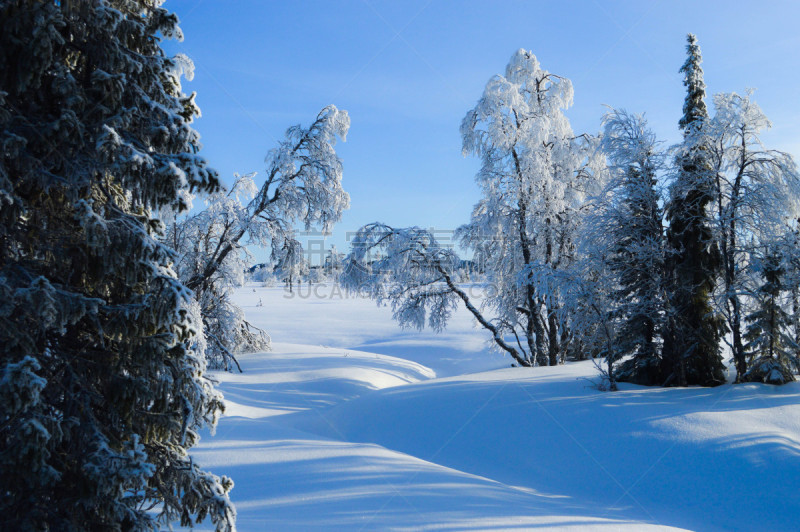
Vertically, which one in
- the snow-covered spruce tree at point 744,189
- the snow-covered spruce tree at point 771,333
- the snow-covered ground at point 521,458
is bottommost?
the snow-covered ground at point 521,458

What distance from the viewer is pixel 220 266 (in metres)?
17.1

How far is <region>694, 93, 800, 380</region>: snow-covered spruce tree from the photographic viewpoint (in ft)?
31.3

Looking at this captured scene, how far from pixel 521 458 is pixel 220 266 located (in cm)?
1298

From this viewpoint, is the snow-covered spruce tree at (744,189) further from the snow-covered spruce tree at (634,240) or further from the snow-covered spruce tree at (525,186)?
the snow-covered spruce tree at (525,186)

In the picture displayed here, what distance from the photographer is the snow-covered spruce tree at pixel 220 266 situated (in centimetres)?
1581

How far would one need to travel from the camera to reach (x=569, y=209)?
14016 millimetres

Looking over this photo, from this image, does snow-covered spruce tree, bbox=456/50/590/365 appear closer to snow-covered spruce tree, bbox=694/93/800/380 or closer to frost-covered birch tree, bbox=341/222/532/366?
frost-covered birch tree, bbox=341/222/532/366

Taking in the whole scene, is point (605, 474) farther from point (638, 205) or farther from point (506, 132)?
point (506, 132)

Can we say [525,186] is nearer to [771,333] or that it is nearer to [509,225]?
[509,225]

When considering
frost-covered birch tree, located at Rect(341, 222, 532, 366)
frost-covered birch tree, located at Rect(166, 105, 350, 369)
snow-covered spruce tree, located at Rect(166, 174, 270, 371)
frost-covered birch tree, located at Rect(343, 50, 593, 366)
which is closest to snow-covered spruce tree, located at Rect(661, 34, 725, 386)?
frost-covered birch tree, located at Rect(343, 50, 593, 366)

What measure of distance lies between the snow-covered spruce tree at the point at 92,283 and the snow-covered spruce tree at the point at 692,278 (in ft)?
31.8

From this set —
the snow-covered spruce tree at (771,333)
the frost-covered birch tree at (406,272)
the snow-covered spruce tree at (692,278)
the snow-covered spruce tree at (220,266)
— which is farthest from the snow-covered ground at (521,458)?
the snow-covered spruce tree at (220,266)

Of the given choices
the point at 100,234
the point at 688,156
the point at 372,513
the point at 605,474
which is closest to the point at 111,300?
the point at 100,234

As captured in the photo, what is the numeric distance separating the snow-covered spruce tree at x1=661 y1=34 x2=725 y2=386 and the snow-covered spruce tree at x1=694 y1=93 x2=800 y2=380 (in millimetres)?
263
